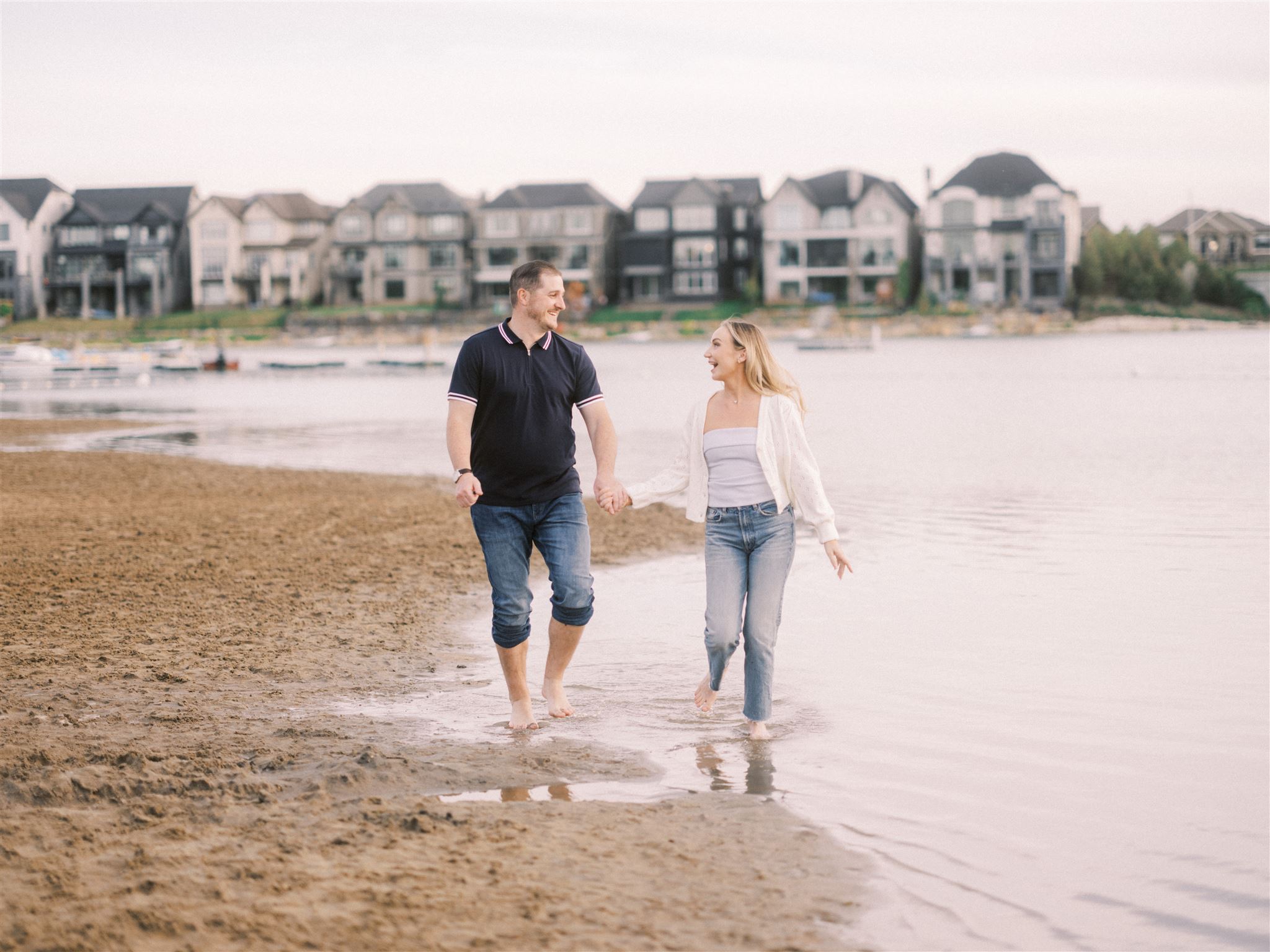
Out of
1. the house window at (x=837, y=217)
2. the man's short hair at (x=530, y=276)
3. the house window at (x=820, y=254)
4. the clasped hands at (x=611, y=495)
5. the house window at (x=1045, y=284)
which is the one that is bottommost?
the clasped hands at (x=611, y=495)

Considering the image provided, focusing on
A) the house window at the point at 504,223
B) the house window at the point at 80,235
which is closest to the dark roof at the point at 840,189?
the house window at the point at 504,223

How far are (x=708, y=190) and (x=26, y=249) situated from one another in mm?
54221

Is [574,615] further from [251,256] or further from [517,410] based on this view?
[251,256]

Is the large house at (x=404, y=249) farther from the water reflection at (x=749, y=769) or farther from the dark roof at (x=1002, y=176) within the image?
the water reflection at (x=749, y=769)

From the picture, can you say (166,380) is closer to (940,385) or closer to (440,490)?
(940,385)

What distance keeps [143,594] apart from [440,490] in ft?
24.0

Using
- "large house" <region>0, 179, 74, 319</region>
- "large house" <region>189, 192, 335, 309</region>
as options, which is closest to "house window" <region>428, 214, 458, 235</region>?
"large house" <region>189, 192, 335, 309</region>

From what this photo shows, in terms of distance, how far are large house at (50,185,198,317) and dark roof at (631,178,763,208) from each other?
37.3 meters

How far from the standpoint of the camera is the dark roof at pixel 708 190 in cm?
9994

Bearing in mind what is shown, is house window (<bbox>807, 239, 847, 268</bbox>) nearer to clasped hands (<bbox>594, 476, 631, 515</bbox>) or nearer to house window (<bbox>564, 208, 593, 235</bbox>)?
house window (<bbox>564, 208, 593, 235</bbox>)

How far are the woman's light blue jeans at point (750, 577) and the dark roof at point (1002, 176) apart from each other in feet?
313

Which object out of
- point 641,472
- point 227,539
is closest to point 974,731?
point 227,539

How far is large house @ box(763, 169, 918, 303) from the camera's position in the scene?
9744cm

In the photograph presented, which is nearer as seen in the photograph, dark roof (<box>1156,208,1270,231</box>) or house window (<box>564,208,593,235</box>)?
house window (<box>564,208,593,235</box>)
